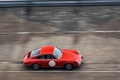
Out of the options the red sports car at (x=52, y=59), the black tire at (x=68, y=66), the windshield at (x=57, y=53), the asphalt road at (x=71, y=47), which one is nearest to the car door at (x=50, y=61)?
the red sports car at (x=52, y=59)

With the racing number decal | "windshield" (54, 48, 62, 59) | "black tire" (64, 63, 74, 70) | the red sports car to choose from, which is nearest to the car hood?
the red sports car

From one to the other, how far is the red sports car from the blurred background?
291 mm

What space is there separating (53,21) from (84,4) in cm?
261

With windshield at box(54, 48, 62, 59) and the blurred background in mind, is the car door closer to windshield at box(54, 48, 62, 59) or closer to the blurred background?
windshield at box(54, 48, 62, 59)

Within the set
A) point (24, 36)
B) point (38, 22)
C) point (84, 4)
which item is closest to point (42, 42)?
point (24, 36)

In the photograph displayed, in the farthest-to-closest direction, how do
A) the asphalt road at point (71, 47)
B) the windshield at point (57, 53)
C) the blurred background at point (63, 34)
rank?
the windshield at point (57, 53)
the blurred background at point (63, 34)
the asphalt road at point (71, 47)

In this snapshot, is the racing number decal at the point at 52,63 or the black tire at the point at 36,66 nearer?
the racing number decal at the point at 52,63

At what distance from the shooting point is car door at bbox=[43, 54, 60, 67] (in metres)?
16.7

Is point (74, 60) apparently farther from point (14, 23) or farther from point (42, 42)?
point (14, 23)

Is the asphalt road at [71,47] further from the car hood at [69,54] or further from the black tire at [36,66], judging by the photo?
the car hood at [69,54]

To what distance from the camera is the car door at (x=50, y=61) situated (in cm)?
1672

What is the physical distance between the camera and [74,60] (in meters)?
16.7

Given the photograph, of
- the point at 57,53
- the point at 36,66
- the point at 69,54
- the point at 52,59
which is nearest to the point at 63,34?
the point at 69,54

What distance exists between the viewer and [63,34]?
2069 cm
